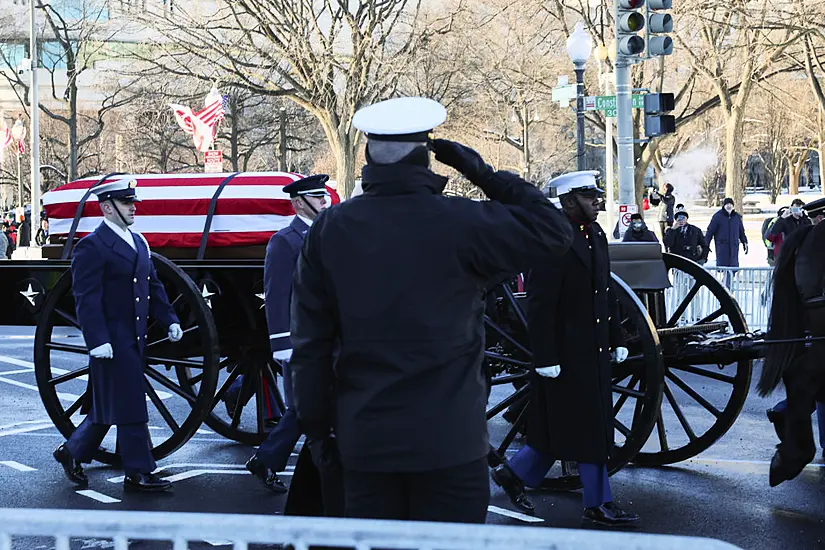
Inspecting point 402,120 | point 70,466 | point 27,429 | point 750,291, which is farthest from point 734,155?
point 402,120

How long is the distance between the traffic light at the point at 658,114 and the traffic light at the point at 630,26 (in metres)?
0.54

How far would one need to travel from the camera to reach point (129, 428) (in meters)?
6.67

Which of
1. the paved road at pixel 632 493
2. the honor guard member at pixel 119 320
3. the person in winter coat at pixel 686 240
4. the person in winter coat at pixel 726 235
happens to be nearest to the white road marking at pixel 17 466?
the paved road at pixel 632 493

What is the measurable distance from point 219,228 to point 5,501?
2107 millimetres

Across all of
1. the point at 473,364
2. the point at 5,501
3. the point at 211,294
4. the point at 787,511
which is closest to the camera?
the point at 473,364

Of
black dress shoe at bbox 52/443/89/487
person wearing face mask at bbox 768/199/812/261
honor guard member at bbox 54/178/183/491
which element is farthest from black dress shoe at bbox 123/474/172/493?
person wearing face mask at bbox 768/199/812/261

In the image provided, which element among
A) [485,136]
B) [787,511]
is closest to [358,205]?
[787,511]

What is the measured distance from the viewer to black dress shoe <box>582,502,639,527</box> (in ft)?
18.9

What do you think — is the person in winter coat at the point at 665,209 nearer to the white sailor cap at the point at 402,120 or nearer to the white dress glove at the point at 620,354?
the white dress glove at the point at 620,354

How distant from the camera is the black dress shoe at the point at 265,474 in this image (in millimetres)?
6727

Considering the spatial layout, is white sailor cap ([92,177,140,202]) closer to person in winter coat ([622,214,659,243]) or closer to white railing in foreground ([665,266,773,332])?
white railing in foreground ([665,266,773,332])

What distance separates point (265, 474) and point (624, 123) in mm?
8720

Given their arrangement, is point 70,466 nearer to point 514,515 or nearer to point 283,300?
point 283,300

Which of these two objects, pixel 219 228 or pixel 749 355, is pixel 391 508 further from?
pixel 219 228
